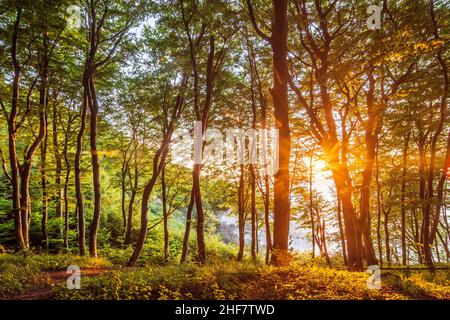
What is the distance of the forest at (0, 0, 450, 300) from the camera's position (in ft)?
21.1

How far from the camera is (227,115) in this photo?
16969 mm

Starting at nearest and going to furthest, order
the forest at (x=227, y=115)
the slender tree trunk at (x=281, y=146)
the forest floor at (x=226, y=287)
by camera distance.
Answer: the forest floor at (x=226, y=287), the forest at (x=227, y=115), the slender tree trunk at (x=281, y=146)

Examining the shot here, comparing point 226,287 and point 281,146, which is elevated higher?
point 281,146

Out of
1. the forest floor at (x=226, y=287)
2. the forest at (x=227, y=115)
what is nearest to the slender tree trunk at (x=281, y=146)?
the forest at (x=227, y=115)

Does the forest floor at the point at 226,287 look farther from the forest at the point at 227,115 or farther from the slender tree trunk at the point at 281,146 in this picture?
the slender tree trunk at the point at 281,146

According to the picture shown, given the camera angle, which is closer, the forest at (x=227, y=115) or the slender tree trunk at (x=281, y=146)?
the forest at (x=227, y=115)

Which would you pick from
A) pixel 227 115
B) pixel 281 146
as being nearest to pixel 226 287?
pixel 281 146

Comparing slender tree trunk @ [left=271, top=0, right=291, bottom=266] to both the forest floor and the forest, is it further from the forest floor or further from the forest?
the forest floor

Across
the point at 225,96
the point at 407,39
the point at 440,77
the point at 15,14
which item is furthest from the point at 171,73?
the point at 440,77

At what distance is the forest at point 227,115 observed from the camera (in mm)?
6426

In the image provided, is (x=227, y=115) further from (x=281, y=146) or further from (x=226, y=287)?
(x=226, y=287)

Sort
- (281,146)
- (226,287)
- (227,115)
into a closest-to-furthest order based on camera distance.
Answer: (226,287), (281,146), (227,115)

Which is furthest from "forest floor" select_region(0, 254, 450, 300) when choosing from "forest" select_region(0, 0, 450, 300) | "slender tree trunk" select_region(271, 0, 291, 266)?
"slender tree trunk" select_region(271, 0, 291, 266)
